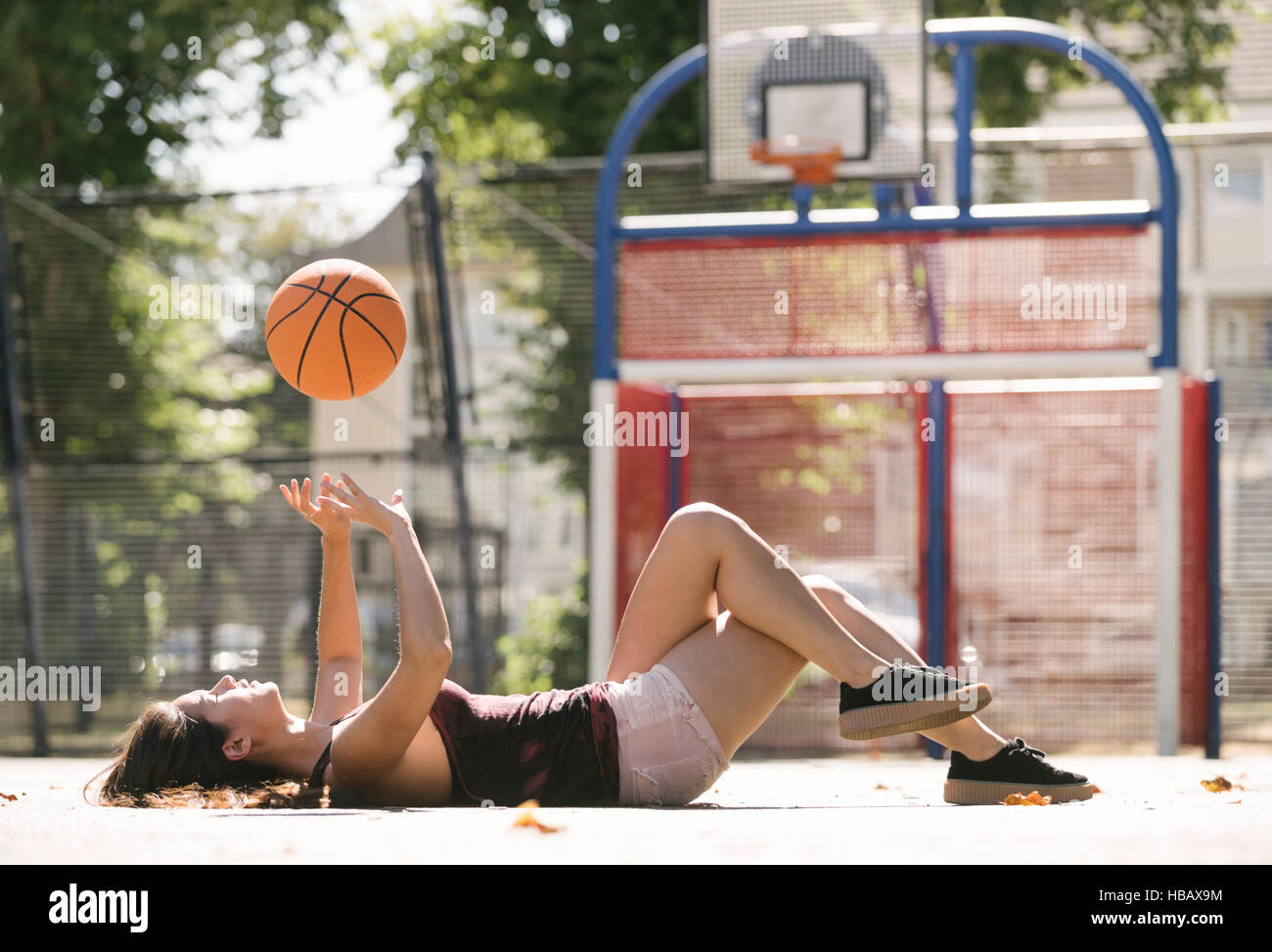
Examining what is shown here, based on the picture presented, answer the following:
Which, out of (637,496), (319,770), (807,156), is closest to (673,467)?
(637,496)

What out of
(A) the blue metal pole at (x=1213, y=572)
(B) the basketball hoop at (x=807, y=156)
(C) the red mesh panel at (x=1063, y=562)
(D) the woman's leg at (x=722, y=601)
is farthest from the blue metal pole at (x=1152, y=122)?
(D) the woman's leg at (x=722, y=601)

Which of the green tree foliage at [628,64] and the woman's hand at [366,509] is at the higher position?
the green tree foliage at [628,64]

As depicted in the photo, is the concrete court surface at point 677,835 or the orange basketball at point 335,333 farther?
the orange basketball at point 335,333

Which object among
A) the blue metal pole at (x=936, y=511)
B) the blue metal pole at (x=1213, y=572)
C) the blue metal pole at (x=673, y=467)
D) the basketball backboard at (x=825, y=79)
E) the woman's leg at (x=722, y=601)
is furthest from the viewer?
the blue metal pole at (x=673, y=467)

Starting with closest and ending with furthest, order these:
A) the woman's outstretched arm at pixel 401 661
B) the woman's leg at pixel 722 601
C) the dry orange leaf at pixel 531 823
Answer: the dry orange leaf at pixel 531 823, the woman's outstretched arm at pixel 401 661, the woman's leg at pixel 722 601

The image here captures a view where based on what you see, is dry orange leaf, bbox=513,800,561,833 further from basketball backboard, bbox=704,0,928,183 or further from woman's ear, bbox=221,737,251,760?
basketball backboard, bbox=704,0,928,183

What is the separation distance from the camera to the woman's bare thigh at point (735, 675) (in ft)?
13.0

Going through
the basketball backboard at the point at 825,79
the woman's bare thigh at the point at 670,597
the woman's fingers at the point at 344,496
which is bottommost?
the woman's bare thigh at the point at 670,597

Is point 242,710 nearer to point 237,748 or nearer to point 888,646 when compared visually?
point 237,748

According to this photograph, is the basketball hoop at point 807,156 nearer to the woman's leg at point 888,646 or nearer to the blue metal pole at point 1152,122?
the blue metal pole at point 1152,122

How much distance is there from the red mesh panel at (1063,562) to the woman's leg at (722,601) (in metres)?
4.19

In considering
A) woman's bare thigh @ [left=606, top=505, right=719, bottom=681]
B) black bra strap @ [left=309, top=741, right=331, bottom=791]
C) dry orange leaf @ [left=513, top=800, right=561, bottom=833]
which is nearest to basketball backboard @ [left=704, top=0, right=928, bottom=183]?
woman's bare thigh @ [left=606, top=505, right=719, bottom=681]

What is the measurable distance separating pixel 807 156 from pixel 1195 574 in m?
3.09
